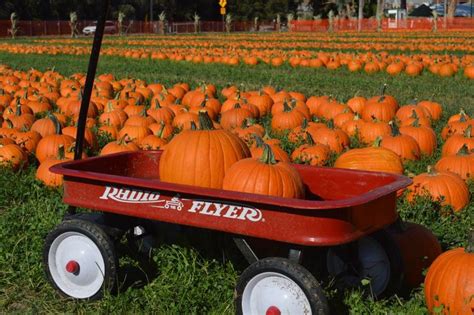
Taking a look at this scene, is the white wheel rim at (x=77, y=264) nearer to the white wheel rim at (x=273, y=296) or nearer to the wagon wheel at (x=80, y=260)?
the wagon wheel at (x=80, y=260)

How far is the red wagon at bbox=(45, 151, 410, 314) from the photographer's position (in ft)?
10.8

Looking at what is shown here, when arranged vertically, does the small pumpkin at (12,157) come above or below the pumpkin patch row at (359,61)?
below

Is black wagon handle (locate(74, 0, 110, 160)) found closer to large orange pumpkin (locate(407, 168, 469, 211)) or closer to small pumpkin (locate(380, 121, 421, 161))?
large orange pumpkin (locate(407, 168, 469, 211))

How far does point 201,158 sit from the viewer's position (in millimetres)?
4129

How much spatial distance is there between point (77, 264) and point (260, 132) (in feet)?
10.6

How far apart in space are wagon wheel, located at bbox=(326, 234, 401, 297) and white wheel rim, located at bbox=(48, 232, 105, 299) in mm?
1406

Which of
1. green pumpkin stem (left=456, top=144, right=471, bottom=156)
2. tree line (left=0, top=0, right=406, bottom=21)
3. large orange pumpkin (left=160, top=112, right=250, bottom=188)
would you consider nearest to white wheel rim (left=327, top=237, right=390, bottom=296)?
large orange pumpkin (left=160, top=112, right=250, bottom=188)

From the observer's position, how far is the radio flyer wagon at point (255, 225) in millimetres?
3311

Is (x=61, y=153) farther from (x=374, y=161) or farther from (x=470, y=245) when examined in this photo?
(x=470, y=245)

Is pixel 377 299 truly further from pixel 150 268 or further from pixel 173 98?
pixel 173 98

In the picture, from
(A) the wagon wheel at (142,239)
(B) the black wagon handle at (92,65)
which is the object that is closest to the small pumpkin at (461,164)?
(A) the wagon wheel at (142,239)

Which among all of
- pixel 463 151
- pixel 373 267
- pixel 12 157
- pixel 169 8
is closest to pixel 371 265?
pixel 373 267

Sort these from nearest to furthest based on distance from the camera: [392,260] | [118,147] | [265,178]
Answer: [265,178], [392,260], [118,147]

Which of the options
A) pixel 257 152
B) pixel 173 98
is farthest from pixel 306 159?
pixel 173 98
